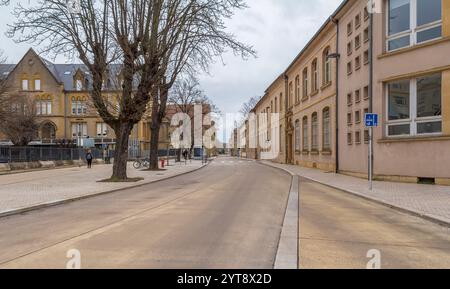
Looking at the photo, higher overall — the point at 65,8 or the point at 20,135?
the point at 65,8

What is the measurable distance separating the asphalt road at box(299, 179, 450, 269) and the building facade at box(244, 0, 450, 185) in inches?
299

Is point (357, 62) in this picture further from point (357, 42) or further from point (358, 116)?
point (358, 116)

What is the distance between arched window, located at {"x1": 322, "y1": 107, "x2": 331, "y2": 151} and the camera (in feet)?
105

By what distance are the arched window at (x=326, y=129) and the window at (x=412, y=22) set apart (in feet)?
37.0

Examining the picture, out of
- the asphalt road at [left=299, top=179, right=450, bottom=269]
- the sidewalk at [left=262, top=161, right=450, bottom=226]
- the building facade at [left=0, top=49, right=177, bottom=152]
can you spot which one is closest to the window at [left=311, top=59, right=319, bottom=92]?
the sidewalk at [left=262, top=161, right=450, bottom=226]

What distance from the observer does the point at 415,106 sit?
1978 cm

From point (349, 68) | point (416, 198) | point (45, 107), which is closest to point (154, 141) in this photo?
point (349, 68)

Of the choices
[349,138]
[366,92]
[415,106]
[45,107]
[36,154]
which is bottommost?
[36,154]

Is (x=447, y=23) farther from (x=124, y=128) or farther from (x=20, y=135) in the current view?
(x=20, y=135)

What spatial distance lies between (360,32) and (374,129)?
225 inches

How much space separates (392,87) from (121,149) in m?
13.4

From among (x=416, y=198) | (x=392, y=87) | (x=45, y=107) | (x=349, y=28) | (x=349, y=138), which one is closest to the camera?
(x=416, y=198)

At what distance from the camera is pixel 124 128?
906 inches
